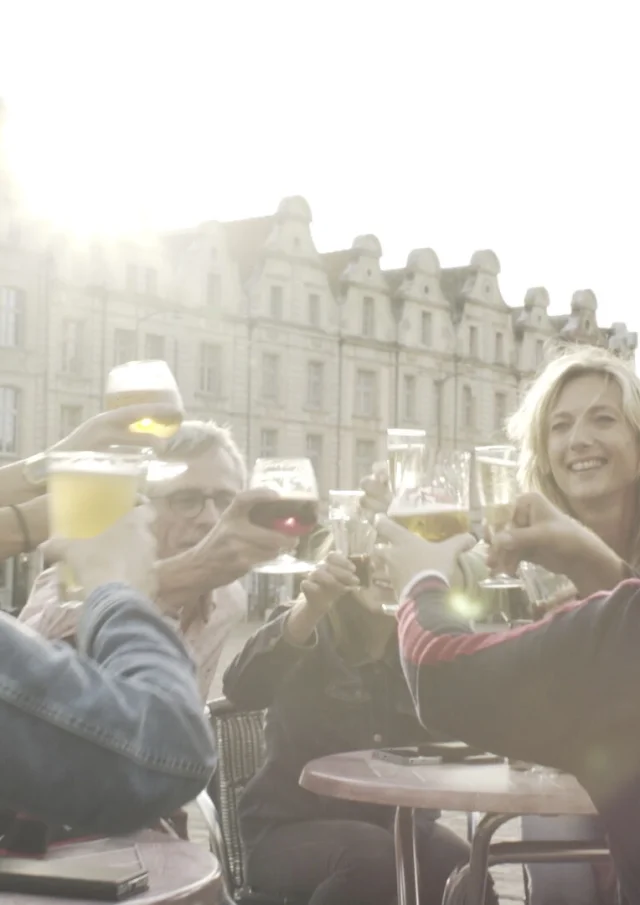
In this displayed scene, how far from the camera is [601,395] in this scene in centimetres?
343

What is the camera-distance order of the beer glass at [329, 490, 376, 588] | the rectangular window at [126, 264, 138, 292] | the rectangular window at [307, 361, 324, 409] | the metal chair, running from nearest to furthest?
the beer glass at [329, 490, 376, 588] → the metal chair → the rectangular window at [126, 264, 138, 292] → the rectangular window at [307, 361, 324, 409]

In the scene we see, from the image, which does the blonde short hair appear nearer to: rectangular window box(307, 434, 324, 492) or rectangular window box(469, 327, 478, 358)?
rectangular window box(307, 434, 324, 492)

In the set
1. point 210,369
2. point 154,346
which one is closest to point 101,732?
point 154,346

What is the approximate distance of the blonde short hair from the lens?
3.42m

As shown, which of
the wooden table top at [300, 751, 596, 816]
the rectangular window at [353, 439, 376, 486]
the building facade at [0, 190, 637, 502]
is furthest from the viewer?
the rectangular window at [353, 439, 376, 486]

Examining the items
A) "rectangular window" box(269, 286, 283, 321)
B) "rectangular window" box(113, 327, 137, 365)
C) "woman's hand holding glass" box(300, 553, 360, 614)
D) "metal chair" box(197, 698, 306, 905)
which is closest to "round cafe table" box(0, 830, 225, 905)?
"woman's hand holding glass" box(300, 553, 360, 614)

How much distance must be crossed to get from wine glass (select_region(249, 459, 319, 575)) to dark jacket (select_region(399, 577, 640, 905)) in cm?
39

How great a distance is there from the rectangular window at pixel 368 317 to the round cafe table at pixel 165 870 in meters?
38.6

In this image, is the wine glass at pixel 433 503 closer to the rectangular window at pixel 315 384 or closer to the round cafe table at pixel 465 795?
the round cafe table at pixel 465 795

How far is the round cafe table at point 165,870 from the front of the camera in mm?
1688

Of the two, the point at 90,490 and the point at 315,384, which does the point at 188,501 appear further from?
the point at 315,384

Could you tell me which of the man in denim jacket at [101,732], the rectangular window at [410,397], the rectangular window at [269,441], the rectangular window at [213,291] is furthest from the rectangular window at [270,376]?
the man in denim jacket at [101,732]

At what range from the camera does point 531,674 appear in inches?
68.5

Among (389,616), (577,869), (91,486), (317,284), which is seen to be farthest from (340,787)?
(317,284)
